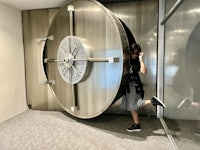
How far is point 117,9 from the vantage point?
10.2 feet

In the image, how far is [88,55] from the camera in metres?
2.52

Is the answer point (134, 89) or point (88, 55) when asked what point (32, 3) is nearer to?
point (88, 55)

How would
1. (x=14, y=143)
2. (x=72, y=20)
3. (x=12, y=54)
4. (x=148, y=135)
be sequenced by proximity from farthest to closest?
(x=12, y=54)
(x=72, y=20)
(x=148, y=135)
(x=14, y=143)

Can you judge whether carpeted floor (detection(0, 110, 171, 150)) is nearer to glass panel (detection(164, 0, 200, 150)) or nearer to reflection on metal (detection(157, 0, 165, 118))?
glass panel (detection(164, 0, 200, 150))

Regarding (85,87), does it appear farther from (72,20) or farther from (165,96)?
(165,96)

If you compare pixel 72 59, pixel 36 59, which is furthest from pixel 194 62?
pixel 36 59

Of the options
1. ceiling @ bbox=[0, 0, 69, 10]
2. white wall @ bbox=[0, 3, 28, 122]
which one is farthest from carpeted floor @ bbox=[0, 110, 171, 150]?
ceiling @ bbox=[0, 0, 69, 10]

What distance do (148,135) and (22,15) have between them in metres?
3.02

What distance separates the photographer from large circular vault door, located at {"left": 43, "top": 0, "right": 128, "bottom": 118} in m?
2.39

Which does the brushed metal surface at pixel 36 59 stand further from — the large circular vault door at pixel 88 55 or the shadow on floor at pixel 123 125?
the shadow on floor at pixel 123 125

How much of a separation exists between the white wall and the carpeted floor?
0.25 meters

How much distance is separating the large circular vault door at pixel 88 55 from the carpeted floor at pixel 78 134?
0.26m

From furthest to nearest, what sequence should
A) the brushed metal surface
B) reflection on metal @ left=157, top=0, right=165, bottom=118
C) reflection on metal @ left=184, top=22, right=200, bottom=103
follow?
the brushed metal surface < reflection on metal @ left=157, top=0, right=165, bottom=118 < reflection on metal @ left=184, top=22, right=200, bottom=103

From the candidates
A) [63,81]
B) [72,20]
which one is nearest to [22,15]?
[72,20]
